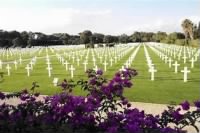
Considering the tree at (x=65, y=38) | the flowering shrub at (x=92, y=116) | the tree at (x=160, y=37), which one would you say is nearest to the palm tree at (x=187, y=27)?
the tree at (x=160, y=37)

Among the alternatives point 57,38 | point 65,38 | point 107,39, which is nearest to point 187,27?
point 107,39

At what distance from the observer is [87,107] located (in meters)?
5.86

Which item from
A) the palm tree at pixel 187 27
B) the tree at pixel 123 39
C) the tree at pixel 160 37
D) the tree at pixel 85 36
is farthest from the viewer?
the tree at pixel 123 39

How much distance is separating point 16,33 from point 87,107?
101373 mm

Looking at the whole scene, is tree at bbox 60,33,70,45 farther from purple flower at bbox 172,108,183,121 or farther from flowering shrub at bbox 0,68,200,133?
purple flower at bbox 172,108,183,121

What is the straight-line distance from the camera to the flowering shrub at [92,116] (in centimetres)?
534

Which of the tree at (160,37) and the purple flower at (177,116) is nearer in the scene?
the purple flower at (177,116)

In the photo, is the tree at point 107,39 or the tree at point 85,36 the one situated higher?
the tree at point 85,36

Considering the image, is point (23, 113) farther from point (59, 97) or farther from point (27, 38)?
point (27, 38)

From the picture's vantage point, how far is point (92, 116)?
5.95 m

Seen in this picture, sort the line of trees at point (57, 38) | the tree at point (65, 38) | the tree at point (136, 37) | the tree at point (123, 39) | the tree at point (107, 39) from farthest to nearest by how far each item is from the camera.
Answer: the tree at point (136, 37), the tree at point (123, 39), the tree at point (107, 39), the tree at point (65, 38), the line of trees at point (57, 38)

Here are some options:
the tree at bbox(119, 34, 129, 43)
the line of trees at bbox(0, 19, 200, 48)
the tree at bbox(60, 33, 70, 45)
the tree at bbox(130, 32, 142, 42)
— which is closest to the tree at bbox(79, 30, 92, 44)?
the line of trees at bbox(0, 19, 200, 48)

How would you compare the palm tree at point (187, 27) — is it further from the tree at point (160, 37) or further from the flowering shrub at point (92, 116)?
the flowering shrub at point (92, 116)

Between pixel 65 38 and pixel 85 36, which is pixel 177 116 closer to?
pixel 85 36
